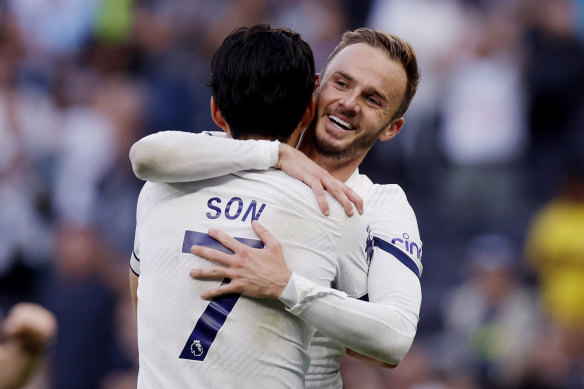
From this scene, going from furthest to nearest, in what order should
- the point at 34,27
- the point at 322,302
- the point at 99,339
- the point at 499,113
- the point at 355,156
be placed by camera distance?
the point at 34,27 < the point at 499,113 < the point at 99,339 < the point at 355,156 < the point at 322,302

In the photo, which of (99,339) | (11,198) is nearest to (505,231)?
(99,339)

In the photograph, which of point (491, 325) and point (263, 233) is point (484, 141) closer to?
point (491, 325)

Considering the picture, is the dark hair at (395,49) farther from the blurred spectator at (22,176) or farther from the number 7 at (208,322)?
the blurred spectator at (22,176)

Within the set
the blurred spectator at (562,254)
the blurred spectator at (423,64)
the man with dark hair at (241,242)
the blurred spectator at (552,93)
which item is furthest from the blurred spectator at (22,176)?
the man with dark hair at (241,242)

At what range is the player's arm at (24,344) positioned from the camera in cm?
353

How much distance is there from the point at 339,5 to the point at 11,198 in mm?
3473

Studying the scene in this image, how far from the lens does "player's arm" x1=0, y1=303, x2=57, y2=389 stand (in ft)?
11.6

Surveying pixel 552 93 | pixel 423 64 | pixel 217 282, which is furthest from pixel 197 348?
pixel 552 93

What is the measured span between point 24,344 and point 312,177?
3.91 feet

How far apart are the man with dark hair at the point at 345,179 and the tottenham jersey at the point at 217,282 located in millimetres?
49

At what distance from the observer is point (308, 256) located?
3.12 meters

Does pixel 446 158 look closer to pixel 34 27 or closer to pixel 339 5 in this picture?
pixel 339 5

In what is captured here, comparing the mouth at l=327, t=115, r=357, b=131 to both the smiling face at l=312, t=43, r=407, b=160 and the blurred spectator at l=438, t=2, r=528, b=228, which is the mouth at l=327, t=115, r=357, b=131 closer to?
the smiling face at l=312, t=43, r=407, b=160

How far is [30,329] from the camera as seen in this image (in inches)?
139
